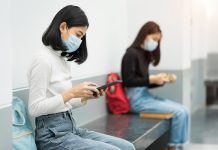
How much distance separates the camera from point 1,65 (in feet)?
7.00

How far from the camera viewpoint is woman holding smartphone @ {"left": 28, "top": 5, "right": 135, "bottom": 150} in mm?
2334

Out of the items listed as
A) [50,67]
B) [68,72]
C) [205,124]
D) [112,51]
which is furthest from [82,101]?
[205,124]

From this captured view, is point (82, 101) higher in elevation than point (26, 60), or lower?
lower

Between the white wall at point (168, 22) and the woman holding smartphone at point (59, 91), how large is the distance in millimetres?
2336

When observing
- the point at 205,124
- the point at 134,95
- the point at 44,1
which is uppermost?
the point at 44,1

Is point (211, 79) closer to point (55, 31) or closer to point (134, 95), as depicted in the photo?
point (134, 95)

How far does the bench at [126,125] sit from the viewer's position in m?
3.39

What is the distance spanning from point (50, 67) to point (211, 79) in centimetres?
579

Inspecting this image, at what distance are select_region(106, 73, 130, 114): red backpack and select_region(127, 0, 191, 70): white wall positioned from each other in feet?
2.71

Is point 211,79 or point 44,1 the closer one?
point 44,1

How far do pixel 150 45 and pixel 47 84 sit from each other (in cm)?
201

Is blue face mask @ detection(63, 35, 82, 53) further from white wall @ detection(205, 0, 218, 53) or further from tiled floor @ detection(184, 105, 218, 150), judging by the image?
white wall @ detection(205, 0, 218, 53)

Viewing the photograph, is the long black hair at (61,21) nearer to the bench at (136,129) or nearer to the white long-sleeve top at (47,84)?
the white long-sleeve top at (47,84)

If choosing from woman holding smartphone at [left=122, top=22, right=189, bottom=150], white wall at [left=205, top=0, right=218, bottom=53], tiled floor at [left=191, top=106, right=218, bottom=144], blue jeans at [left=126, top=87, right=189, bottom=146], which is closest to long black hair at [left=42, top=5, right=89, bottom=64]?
woman holding smartphone at [left=122, top=22, right=189, bottom=150]
